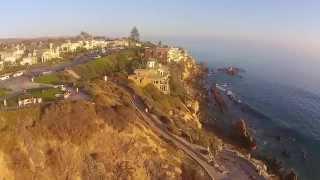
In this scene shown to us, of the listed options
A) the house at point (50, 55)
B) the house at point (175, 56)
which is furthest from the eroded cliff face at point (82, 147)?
the house at point (175, 56)

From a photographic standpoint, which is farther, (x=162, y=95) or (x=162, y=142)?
(x=162, y=95)

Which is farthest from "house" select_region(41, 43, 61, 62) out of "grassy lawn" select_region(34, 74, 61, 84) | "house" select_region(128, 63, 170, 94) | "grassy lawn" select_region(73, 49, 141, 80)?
"grassy lawn" select_region(34, 74, 61, 84)

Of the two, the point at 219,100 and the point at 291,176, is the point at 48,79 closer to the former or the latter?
the point at 291,176

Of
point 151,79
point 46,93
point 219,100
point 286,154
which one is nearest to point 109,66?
point 151,79

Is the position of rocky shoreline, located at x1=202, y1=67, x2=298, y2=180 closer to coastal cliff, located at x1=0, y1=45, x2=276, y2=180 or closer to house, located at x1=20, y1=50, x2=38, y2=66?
coastal cliff, located at x1=0, y1=45, x2=276, y2=180

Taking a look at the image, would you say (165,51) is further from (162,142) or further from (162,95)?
(162,142)

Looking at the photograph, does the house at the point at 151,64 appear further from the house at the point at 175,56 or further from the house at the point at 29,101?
the house at the point at 29,101

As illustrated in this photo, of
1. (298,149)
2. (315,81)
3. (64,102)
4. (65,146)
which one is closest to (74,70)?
(64,102)
